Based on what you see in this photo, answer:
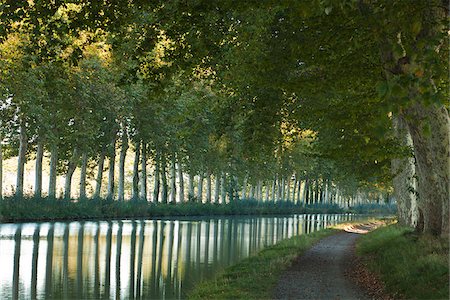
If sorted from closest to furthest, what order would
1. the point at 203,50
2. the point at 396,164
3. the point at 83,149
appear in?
the point at 203,50 → the point at 396,164 → the point at 83,149

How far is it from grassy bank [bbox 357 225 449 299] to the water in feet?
17.3

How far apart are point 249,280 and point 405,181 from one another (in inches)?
541

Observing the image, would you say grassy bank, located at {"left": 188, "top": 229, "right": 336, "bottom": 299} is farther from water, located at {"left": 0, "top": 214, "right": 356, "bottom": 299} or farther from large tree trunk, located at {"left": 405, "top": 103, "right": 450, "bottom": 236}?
large tree trunk, located at {"left": 405, "top": 103, "right": 450, "bottom": 236}

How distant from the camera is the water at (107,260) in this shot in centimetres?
1698

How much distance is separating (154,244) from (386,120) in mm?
23927

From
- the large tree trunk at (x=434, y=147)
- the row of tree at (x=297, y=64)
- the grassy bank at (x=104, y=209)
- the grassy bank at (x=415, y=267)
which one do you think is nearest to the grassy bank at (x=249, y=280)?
the grassy bank at (x=415, y=267)

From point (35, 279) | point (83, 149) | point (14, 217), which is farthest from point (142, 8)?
point (83, 149)

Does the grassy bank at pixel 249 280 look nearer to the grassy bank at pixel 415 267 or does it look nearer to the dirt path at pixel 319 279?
the dirt path at pixel 319 279

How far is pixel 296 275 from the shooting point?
58.3 feet

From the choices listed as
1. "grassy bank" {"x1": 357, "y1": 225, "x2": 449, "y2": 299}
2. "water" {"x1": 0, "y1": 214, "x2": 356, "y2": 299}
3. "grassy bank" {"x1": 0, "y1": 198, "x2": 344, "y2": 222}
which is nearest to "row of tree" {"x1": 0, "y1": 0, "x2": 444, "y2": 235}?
"grassy bank" {"x1": 357, "y1": 225, "x2": 449, "y2": 299}

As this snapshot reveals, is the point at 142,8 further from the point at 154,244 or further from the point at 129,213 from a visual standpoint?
the point at 129,213

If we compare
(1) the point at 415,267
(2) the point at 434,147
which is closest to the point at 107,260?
(1) the point at 415,267

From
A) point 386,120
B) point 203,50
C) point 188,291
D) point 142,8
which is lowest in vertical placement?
point 188,291

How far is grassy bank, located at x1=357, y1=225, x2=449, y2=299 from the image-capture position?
12.9 meters
